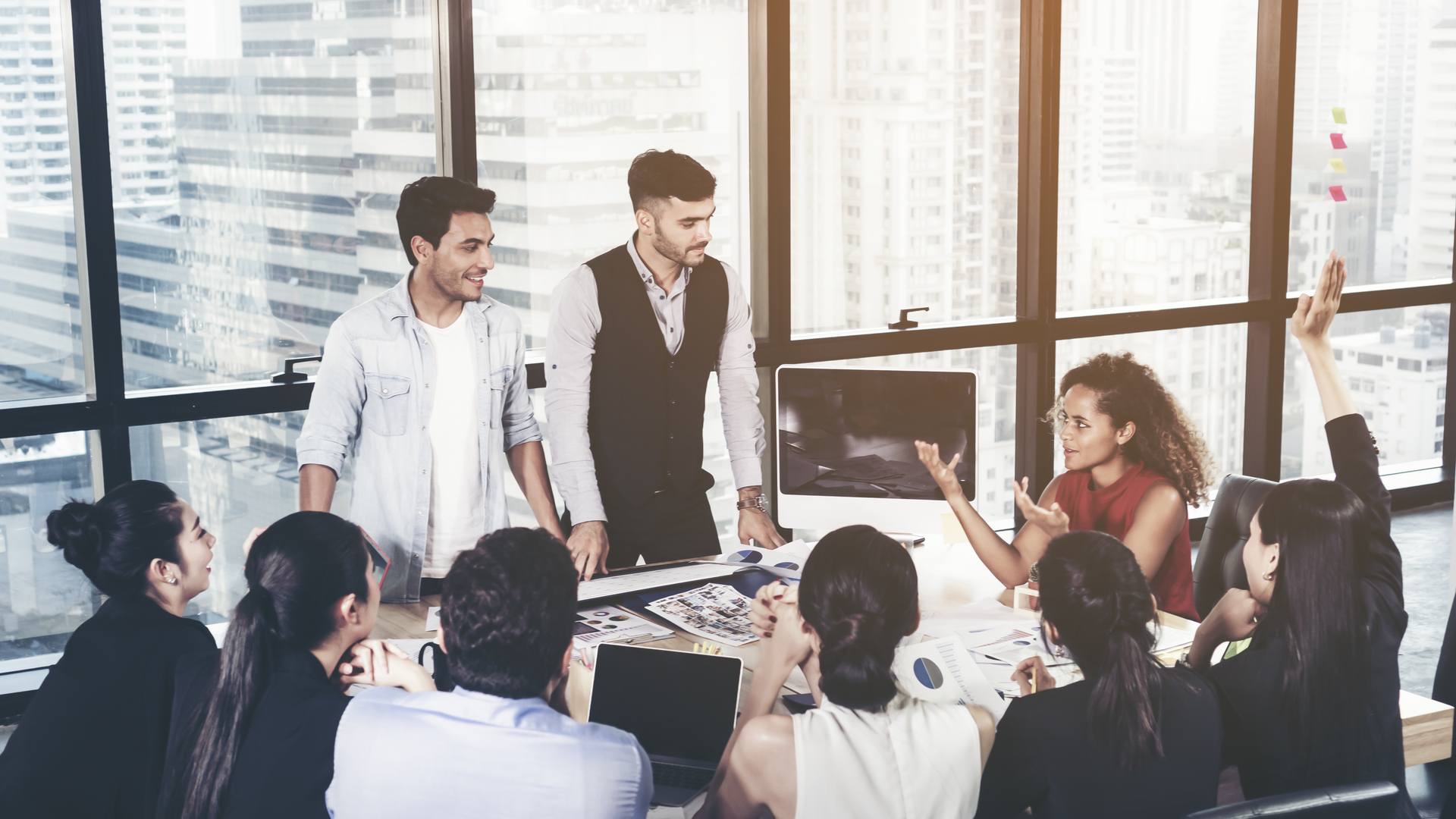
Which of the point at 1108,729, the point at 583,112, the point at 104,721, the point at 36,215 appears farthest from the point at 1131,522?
the point at 36,215

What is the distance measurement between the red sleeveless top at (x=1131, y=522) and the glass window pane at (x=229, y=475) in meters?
2.32

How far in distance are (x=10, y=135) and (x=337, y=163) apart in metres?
0.91

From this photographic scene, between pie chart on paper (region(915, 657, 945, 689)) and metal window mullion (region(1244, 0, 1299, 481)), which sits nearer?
pie chart on paper (region(915, 657, 945, 689))

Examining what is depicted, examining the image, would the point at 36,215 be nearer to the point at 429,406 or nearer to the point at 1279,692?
the point at 429,406

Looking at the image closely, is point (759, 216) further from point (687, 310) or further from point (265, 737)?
point (265, 737)

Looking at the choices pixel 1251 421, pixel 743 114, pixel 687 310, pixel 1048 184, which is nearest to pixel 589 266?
pixel 687 310

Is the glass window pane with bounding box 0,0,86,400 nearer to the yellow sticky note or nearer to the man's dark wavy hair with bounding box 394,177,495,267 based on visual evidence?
the man's dark wavy hair with bounding box 394,177,495,267

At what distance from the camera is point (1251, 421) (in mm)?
5656

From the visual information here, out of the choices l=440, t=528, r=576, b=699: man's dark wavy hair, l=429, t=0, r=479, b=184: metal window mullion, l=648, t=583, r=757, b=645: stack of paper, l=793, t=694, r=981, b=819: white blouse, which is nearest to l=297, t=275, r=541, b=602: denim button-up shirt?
l=648, t=583, r=757, b=645: stack of paper

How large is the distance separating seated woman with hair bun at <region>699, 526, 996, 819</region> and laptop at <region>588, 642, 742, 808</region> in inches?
9.4

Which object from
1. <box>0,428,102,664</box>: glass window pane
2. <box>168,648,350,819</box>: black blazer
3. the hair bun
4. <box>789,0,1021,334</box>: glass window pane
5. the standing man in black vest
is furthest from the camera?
<box>789,0,1021,334</box>: glass window pane

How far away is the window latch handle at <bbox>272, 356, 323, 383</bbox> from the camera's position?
395 centimetres

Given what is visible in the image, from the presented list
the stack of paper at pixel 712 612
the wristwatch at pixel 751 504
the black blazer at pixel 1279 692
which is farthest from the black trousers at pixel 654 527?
the black blazer at pixel 1279 692

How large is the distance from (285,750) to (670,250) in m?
1.92
